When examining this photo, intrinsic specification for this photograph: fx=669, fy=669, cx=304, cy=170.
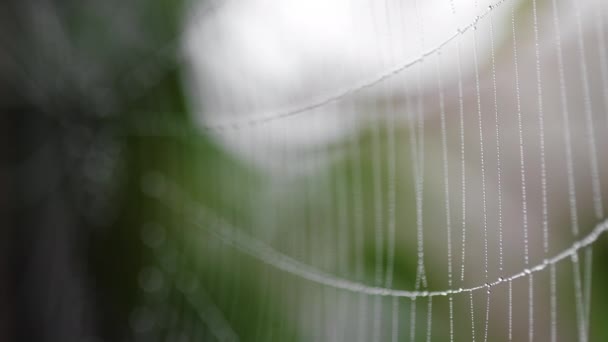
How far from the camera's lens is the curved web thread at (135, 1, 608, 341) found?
0.39 m

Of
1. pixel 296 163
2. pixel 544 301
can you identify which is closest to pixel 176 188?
pixel 296 163

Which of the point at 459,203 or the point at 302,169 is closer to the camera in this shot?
the point at 459,203

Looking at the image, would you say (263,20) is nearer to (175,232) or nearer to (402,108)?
(402,108)

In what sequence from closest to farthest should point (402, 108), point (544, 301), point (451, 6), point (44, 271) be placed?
1. point (451, 6)
2. point (544, 301)
3. point (402, 108)
4. point (44, 271)

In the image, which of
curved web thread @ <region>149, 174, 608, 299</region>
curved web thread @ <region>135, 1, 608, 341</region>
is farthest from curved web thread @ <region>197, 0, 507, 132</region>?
curved web thread @ <region>149, 174, 608, 299</region>

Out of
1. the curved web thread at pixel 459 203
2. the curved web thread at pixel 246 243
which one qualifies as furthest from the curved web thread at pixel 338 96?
the curved web thread at pixel 246 243

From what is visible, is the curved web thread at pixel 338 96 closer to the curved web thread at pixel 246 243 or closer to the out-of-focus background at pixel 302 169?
the out-of-focus background at pixel 302 169

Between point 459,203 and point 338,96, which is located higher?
point 338,96

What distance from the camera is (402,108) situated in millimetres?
674

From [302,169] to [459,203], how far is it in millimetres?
378

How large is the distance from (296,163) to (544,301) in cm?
42

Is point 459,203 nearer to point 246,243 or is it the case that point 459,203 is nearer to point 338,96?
point 338,96

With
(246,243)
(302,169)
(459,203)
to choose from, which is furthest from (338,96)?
(246,243)

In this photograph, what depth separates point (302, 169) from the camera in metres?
0.92
